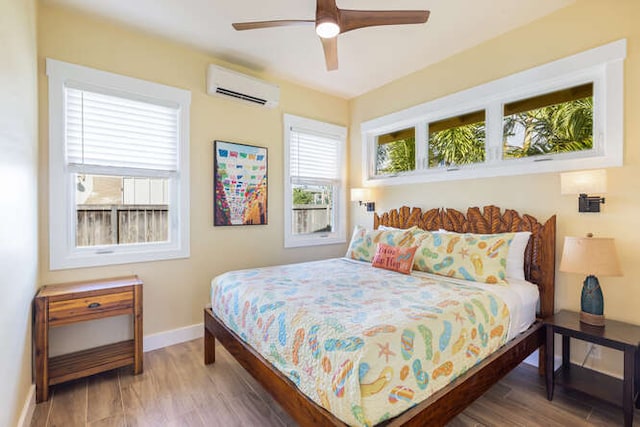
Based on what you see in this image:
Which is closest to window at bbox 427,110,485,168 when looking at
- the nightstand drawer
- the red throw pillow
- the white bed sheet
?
the red throw pillow

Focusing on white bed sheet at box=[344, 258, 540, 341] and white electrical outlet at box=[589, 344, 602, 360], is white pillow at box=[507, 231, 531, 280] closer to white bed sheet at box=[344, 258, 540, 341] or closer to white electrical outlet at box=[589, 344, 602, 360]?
white bed sheet at box=[344, 258, 540, 341]

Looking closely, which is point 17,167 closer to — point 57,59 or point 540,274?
point 57,59

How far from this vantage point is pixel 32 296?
2.08m

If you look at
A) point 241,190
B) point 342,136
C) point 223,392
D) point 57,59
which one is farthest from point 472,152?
point 57,59

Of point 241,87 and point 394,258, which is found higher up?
point 241,87

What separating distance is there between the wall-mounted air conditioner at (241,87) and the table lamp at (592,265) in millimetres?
3032

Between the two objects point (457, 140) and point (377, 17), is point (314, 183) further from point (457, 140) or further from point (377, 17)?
point (377, 17)

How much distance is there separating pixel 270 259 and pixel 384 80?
2572mm

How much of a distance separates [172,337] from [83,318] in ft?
2.91

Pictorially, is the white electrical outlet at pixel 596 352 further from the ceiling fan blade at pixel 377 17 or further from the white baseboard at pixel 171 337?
the white baseboard at pixel 171 337

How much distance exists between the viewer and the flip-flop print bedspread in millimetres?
1255

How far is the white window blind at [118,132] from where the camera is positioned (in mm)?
2537

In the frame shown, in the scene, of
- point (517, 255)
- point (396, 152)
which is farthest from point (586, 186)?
point (396, 152)

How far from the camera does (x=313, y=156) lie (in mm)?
4070
